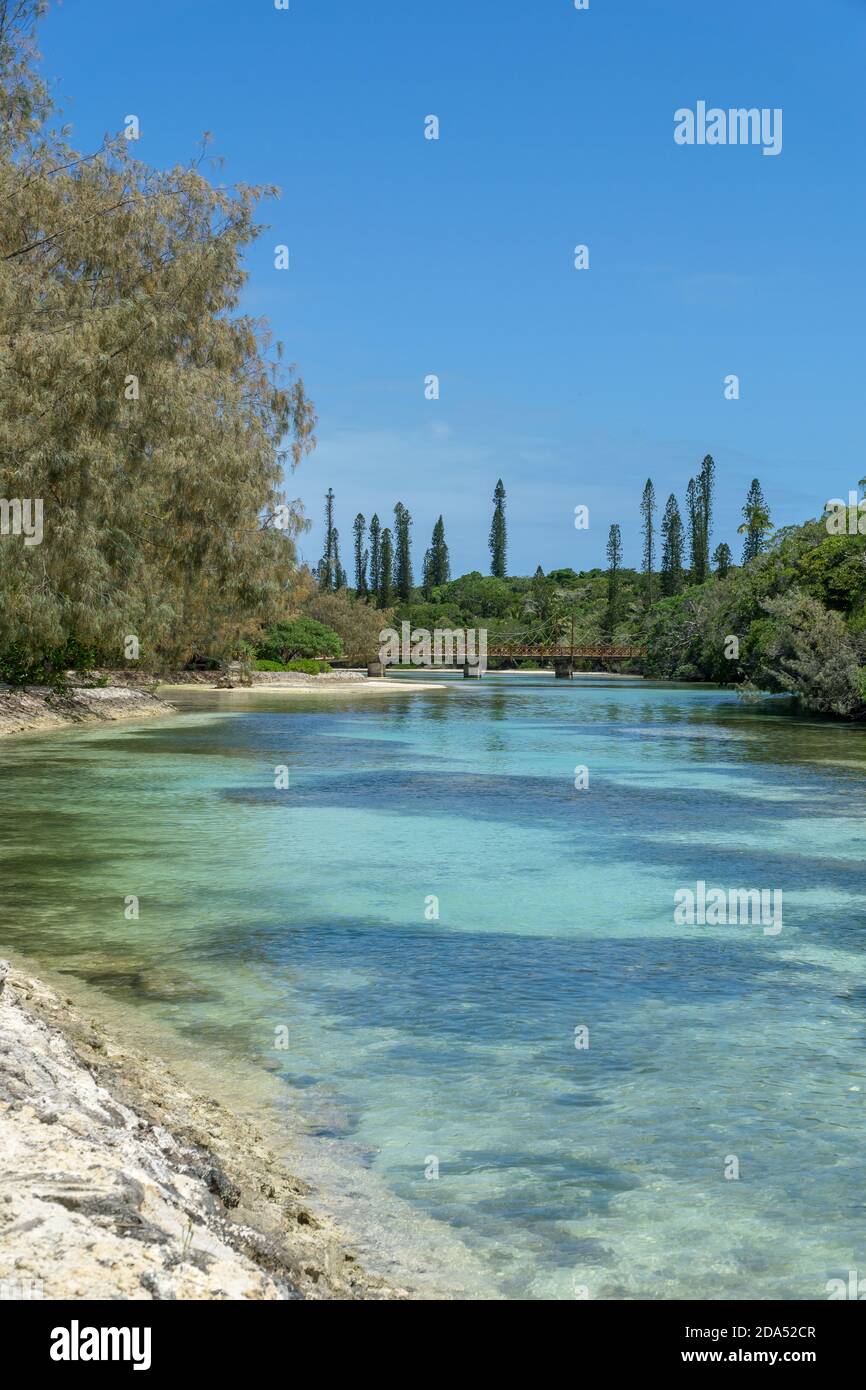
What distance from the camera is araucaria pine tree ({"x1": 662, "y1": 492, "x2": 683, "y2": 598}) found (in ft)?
448

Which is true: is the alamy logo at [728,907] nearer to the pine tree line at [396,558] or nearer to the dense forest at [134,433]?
the dense forest at [134,433]

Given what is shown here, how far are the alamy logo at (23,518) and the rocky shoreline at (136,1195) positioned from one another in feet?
58.1

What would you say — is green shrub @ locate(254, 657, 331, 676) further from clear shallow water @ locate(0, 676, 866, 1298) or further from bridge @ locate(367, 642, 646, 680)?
clear shallow water @ locate(0, 676, 866, 1298)

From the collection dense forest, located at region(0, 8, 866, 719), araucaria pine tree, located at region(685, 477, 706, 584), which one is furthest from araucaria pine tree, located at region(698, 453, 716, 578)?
dense forest, located at region(0, 8, 866, 719)

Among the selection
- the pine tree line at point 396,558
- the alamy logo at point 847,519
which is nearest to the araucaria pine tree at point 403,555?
the pine tree line at point 396,558

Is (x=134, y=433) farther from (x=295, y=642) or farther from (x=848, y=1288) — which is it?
(x=295, y=642)

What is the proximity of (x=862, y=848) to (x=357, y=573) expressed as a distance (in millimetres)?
148889

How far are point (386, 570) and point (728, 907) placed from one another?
139340 millimetres

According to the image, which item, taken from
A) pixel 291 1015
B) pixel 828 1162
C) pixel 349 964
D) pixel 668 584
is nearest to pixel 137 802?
pixel 349 964
